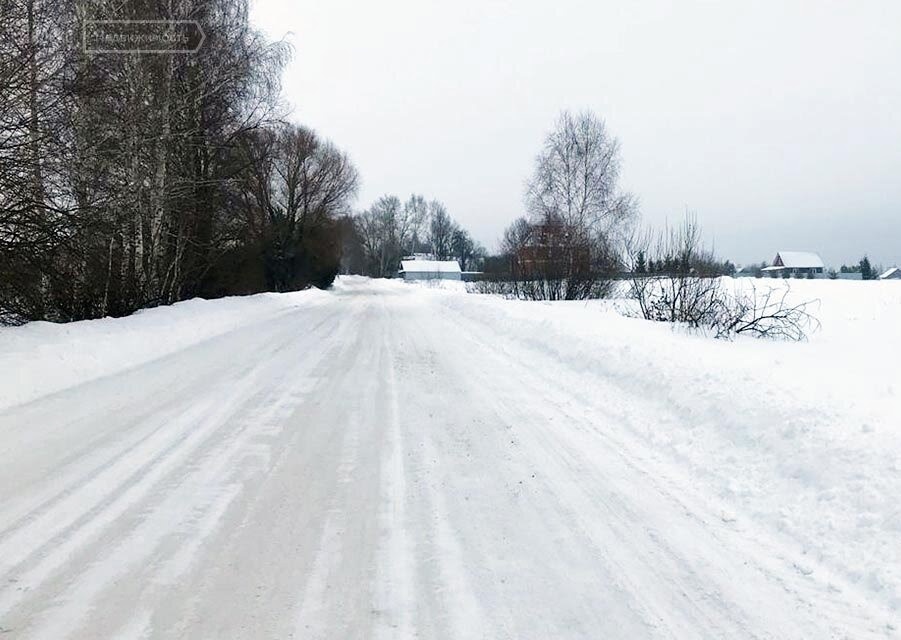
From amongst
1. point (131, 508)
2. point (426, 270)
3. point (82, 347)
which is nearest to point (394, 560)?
point (131, 508)

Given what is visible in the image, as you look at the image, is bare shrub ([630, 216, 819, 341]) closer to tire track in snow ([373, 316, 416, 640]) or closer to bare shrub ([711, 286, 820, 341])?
bare shrub ([711, 286, 820, 341])

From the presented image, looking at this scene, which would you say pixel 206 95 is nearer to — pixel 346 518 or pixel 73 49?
pixel 73 49

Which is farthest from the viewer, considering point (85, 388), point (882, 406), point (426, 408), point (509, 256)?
point (509, 256)

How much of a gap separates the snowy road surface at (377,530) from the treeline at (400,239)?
91592 mm

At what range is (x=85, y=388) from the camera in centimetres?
701

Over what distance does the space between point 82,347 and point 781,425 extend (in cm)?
949

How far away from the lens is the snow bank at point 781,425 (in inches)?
130

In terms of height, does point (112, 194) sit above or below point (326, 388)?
above

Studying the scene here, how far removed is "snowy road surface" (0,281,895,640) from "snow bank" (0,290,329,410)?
897 mm

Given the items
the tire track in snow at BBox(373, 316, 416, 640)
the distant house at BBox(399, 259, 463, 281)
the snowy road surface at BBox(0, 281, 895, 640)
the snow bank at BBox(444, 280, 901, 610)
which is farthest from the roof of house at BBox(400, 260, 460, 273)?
the tire track in snow at BBox(373, 316, 416, 640)

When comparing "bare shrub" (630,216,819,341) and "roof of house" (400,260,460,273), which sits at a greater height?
"roof of house" (400,260,460,273)

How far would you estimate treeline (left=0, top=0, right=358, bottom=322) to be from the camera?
8.27 metres

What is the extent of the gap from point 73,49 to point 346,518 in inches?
407

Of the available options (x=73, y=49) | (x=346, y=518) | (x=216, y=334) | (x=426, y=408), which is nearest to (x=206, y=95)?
(x=73, y=49)
